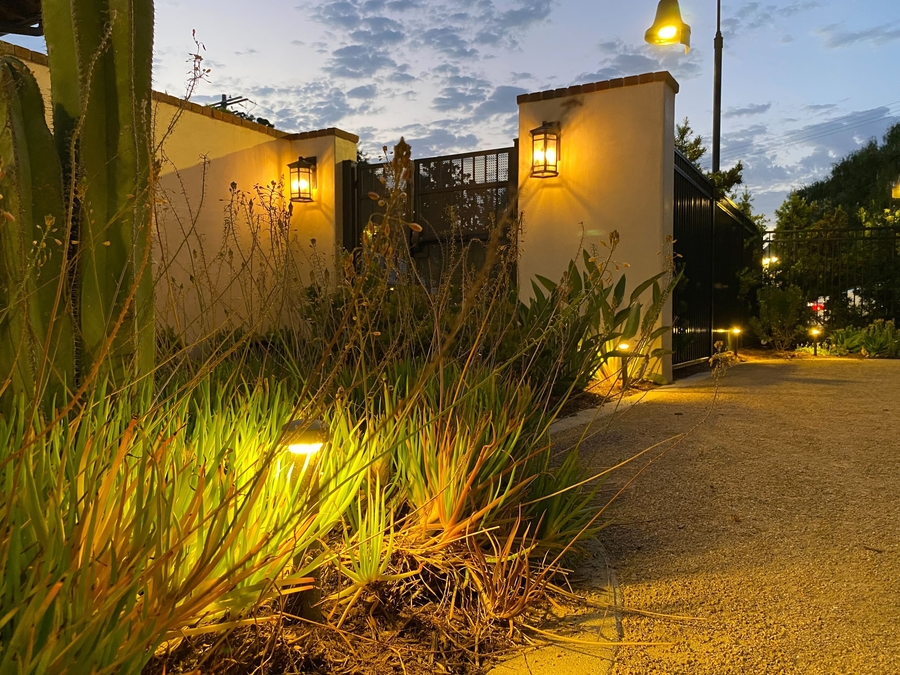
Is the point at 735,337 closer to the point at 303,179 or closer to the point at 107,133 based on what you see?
the point at 303,179

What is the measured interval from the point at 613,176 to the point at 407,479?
4582mm

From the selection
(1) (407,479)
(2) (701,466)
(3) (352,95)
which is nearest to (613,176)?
(3) (352,95)

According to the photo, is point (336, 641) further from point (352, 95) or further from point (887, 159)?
point (887, 159)

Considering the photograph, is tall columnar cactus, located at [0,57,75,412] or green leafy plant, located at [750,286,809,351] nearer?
tall columnar cactus, located at [0,57,75,412]

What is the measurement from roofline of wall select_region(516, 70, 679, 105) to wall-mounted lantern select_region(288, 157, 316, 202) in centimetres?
249

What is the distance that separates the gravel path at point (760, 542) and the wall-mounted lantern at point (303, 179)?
4690 millimetres

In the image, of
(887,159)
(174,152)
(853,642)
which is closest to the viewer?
(853,642)

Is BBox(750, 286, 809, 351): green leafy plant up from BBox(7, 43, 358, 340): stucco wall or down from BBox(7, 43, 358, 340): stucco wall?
down

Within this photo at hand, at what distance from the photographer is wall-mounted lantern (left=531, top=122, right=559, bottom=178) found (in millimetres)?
5840

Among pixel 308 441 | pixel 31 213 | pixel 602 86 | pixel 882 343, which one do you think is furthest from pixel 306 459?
pixel 882 343

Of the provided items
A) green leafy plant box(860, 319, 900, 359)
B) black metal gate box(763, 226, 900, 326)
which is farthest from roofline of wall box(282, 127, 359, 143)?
green leafy plant box(860, 319, 900, 359)

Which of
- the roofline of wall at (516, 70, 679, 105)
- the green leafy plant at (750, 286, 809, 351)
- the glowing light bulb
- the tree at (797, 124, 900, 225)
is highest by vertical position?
the tree at (797, 124, 900, 225)

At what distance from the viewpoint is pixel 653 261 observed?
566cm

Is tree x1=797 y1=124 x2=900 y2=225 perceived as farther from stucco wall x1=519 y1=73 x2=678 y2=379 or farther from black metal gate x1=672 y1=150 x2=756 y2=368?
stucco wall x1=519 y1=73 x2=678 y2=379
